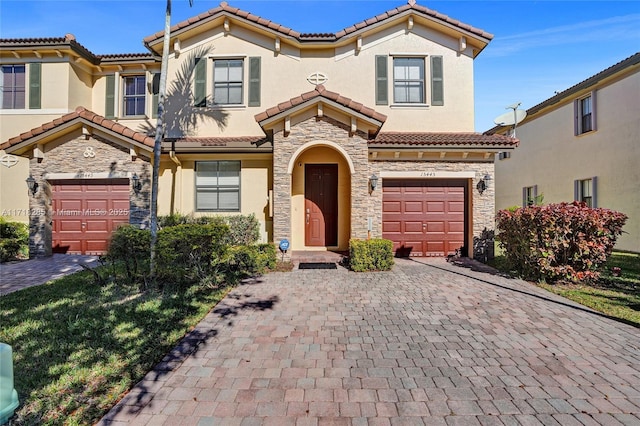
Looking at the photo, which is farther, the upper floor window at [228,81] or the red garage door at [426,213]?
the upper floor window at [228,81]

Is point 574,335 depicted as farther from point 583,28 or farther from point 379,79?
point 583,28

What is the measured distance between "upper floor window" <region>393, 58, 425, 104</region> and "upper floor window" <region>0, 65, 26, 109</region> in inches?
611

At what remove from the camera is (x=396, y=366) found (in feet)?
12.4

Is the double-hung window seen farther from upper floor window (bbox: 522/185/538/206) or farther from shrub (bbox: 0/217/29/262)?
upper floor window (bbox: 522/185/538/206)

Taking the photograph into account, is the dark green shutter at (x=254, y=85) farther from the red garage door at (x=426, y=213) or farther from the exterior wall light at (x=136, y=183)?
the red garage door at (x=426, y=213)

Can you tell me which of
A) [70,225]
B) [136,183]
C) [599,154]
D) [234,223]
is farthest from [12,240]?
[599,154]

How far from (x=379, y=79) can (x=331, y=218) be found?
5780 mm

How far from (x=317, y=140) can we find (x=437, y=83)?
19.4 feet

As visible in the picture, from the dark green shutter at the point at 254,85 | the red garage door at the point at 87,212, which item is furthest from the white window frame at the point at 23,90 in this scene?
the dark green shutter at the point at 254,85

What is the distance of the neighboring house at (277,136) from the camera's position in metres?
10.1

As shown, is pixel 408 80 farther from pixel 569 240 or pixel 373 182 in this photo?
pixel 569 240

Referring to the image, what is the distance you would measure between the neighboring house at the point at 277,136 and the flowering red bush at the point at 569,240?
285 cm

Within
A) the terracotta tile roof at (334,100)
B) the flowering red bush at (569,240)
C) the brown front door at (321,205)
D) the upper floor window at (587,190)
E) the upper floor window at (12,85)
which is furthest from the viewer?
the upper floor window at (587,190)

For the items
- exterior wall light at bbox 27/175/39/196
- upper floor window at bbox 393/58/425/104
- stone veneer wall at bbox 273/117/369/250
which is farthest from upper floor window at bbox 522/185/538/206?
exterior wall light at bbox 27/175/39/196
